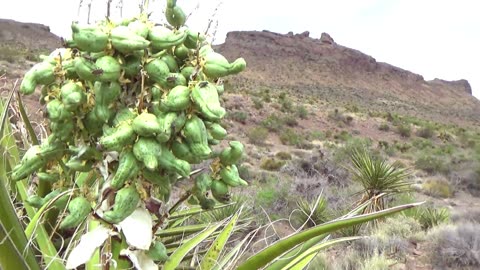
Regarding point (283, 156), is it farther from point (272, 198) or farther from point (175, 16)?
point (175, 16)

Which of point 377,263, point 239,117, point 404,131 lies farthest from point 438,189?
point 404,131

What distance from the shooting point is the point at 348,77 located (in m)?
66.6

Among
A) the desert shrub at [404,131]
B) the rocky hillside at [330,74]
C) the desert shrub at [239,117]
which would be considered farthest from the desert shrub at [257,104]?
the rocky hillside at [330,74]

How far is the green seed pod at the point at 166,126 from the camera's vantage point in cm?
127

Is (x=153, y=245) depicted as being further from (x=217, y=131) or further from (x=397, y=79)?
(x=397, y=79)

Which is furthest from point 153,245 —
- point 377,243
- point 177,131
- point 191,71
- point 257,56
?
point 257,56

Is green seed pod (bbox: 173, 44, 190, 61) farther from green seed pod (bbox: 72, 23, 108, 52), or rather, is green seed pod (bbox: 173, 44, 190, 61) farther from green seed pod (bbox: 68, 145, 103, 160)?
green seed pod (bbox: 68, 145, 103, 160)

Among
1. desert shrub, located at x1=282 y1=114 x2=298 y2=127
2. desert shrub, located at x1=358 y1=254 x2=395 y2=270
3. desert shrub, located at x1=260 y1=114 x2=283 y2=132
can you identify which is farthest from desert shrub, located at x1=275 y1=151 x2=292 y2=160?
desert shrub, located at x1=358 y1=254 x2=395 y2=270

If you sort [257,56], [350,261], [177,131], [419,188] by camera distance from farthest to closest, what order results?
[257,56] < [419,188] < [350,261] < [177,131]

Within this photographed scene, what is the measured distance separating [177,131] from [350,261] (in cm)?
654

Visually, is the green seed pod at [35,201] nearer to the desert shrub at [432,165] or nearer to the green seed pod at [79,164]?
the green seed pod at [79,164]

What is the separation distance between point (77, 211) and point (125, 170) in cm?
22

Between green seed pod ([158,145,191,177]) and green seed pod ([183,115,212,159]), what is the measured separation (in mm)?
41

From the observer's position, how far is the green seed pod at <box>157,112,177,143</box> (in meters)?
1.27
